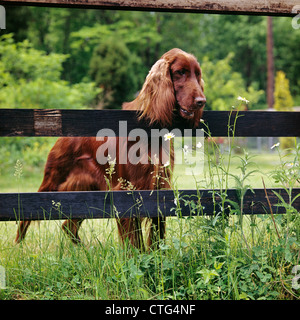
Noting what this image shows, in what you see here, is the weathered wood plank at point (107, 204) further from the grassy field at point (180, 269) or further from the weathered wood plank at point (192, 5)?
the weathered wood plank at point (192, 5)

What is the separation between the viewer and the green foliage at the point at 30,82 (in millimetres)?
11023

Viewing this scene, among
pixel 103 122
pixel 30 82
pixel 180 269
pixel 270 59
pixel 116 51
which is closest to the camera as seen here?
pixel 180 269

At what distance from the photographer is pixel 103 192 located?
267 cm

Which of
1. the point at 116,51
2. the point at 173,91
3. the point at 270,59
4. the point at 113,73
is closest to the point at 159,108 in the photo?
the point at 173,91

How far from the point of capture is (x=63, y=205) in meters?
2.65

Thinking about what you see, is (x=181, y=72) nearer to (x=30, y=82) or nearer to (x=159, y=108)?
(x=159, y=108)

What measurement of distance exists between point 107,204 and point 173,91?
1.03 meters

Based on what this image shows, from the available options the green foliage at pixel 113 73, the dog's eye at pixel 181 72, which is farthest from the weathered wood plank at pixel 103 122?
the green foliage at pixel 113 73

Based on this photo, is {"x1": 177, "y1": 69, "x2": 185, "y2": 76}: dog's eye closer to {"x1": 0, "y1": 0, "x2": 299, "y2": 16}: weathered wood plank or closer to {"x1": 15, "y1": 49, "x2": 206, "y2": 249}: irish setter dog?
{"x1": 15, "y1": 49, "x2": 206, "y2": 249}: irish setter dog

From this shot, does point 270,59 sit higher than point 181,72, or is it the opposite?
point 270,59

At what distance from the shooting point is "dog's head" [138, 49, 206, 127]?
115 inches

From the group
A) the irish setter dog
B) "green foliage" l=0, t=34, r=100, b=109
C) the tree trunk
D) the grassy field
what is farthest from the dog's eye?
the tree trunk
